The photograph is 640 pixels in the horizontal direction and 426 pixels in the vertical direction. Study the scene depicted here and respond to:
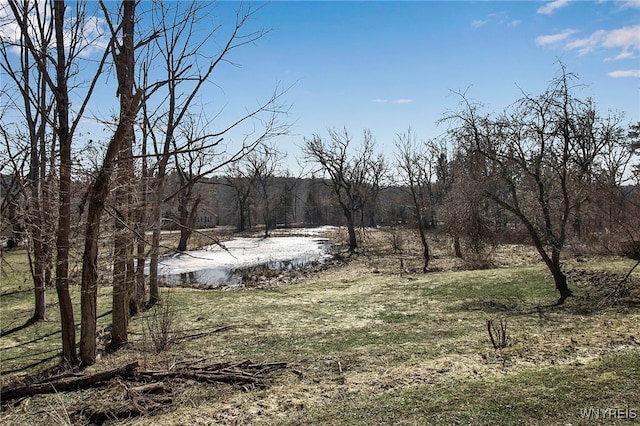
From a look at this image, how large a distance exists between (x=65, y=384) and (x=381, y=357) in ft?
12.1

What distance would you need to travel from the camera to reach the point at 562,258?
14.2 metres

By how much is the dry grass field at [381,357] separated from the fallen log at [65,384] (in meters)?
0.11

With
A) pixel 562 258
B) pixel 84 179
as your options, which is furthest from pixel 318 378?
pixel 562 258

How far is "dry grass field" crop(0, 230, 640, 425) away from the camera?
4.01 m

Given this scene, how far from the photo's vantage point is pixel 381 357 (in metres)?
5.71

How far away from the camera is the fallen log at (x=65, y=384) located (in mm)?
4883

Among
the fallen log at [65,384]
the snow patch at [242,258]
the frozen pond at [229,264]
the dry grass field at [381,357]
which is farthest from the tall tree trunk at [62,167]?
the snow patch at [242,258]

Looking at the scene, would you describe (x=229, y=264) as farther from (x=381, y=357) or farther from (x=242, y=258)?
(x=381, y=357)

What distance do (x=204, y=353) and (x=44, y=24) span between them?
5.39 meters

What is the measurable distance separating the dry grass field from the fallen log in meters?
0.11

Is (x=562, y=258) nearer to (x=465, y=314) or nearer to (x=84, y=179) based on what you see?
(x=465, y=314)

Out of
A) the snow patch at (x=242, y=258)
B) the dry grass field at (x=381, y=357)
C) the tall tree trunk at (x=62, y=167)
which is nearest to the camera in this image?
the dry grass field at (x=381, y=357)

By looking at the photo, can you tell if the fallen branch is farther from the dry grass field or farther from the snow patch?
the snow patch

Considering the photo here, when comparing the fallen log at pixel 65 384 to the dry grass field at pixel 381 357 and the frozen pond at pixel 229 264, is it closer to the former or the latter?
the dry grass field at pixel 381 357
